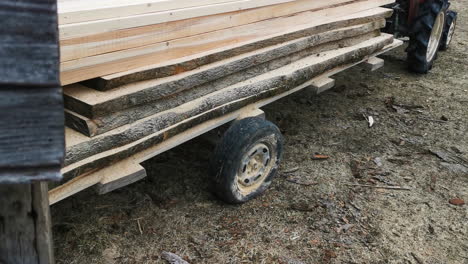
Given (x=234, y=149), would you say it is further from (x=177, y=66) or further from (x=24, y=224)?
(x=24, y=224)

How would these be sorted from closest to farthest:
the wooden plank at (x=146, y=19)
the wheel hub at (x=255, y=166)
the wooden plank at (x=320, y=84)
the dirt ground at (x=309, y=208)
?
the wooden plank at (x=146, y=19)
the dirt ground at (x=309, y=208)
the wheel hub at (x=255, y=166)
the wooden plank at (x=320, y=84)

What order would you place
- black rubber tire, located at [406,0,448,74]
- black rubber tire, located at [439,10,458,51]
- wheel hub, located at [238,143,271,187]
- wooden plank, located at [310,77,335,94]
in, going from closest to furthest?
1. wheel hub, located at [238,143,271,187]
2. wooden plank, located at [310,77,335,94]
3. black rubber tire, located at [406,0,448,74]
4. black rubber tire, located at [439,10,458,51]

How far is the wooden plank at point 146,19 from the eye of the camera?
2545mm

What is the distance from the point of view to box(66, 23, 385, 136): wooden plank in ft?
9.01

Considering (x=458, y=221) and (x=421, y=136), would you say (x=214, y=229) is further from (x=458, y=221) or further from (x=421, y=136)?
(x=421, y=136)

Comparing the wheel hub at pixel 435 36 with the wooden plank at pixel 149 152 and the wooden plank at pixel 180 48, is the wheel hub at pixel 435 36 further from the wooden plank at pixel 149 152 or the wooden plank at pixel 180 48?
the wooden plank at pixel 149 152

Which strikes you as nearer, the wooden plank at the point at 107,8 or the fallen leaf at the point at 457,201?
the wooden plank at the point at 107,8

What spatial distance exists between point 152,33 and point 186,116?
22.3 inches

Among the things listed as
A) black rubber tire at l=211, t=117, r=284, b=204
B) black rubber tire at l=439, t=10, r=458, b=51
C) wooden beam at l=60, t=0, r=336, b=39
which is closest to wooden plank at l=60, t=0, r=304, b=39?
wooden beam at l=60, t=0, r=336, b=39

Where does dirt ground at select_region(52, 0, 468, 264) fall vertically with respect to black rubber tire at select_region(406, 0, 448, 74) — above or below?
below

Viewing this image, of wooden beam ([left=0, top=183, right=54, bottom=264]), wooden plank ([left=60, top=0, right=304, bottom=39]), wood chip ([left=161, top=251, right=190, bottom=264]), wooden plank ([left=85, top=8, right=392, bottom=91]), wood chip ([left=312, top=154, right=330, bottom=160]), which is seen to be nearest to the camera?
Result: wooden beam ([left=0, top=183, right=54, bottom=264])

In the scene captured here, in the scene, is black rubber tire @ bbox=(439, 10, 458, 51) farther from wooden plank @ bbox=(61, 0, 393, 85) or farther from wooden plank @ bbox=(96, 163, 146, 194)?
wooden plank @ bbox=(96, 163, 146, 194)

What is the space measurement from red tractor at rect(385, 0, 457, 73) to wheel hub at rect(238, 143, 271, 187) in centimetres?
338

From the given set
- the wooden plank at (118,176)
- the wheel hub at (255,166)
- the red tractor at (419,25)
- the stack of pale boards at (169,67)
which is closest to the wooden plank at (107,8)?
the stack of pale boards at (169,67)
